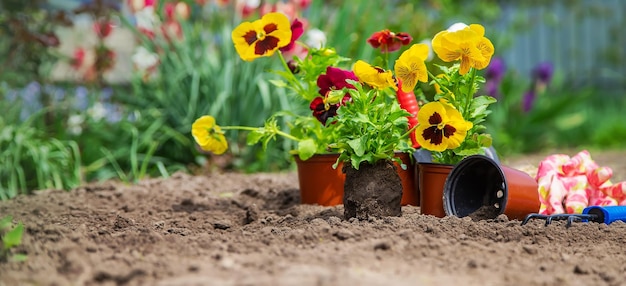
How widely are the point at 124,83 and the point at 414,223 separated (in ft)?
12.8

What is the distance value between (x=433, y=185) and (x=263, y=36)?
740 millimetres

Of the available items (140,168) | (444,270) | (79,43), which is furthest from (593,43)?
(444,270)

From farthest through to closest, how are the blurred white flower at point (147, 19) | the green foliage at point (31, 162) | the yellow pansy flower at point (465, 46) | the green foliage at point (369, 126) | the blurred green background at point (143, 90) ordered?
1. the blurred white flower at point (147, 19)
2. the blurred green background at point (143, 90)
3. the green foliage at point (31, 162)
4. the green foliage at point (369, 126)
5. the yellow pansy flower at point (465, 46)

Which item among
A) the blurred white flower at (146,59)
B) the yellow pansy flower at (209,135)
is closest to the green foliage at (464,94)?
the yellow pansy flower at (209,135)

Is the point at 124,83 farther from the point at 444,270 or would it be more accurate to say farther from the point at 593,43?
the point at 593,43

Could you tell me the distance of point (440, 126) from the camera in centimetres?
228

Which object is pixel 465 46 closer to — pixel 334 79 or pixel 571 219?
pixel 334 79

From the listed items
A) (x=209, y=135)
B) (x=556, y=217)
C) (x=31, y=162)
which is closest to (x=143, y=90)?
(x=31, y=162)

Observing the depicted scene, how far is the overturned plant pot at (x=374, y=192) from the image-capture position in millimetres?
2381

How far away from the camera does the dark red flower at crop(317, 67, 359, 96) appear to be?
2459 mm

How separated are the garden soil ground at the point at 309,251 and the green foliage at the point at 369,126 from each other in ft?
0.73

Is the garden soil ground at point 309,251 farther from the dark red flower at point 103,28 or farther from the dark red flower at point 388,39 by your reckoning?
the dark red flower at point 103,28

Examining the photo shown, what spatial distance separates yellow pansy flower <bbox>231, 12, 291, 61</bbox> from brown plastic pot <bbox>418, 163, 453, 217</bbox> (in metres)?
0.62

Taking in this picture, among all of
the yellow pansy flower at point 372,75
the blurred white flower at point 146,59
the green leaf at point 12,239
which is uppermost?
the blurred white flower at point 146,59
